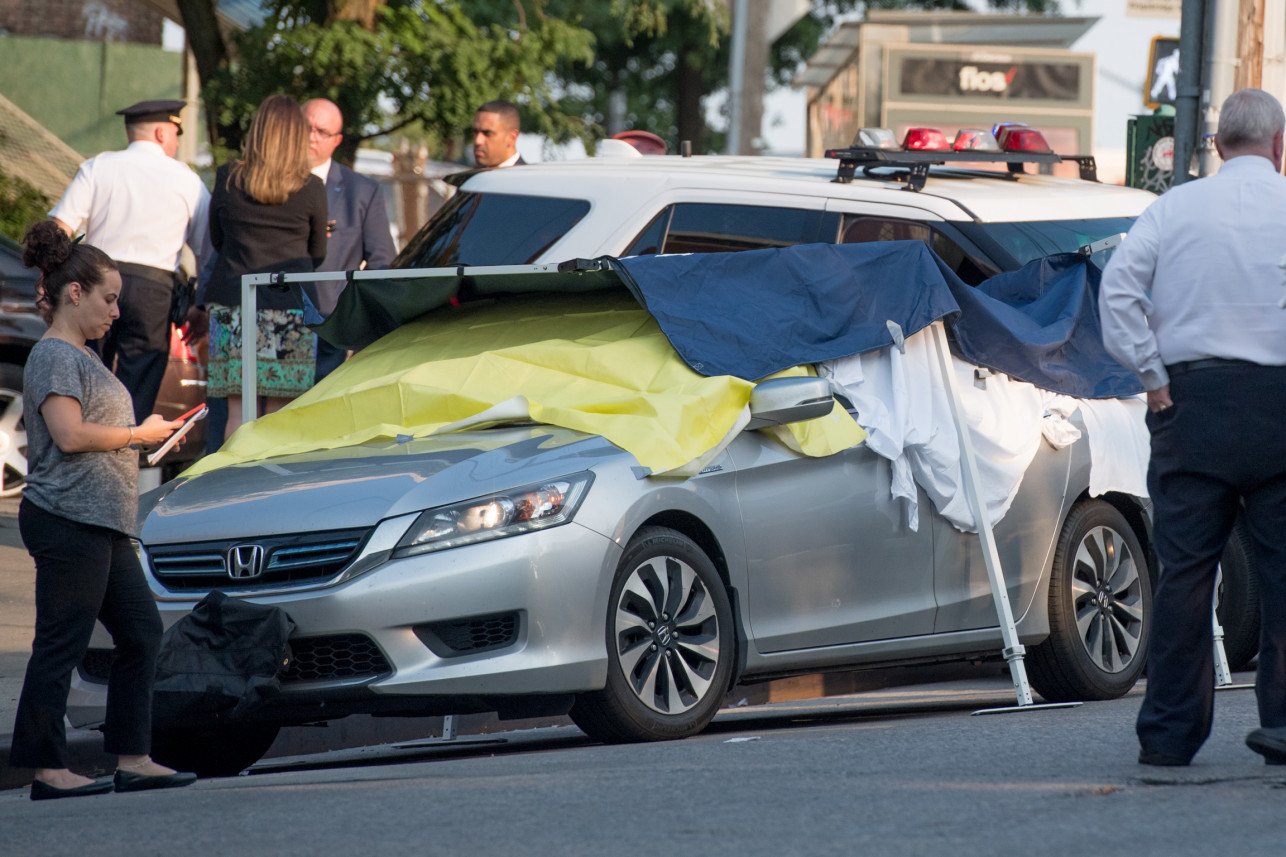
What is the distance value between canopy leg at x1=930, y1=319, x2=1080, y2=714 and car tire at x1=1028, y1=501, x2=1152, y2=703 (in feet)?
1.31

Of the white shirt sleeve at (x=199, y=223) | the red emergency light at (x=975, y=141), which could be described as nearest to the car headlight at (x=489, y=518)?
the red emergency light at (x=975, y=141)

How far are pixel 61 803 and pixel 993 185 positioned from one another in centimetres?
474

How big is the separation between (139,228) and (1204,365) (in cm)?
601

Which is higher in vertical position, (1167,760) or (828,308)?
(828,308)

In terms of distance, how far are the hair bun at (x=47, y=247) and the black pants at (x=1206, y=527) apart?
10.7ft

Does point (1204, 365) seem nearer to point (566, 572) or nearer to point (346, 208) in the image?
point (566, 572)

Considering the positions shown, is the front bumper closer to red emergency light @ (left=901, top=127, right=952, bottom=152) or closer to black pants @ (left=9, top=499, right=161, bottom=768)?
black pants @ (left=9, top=499, right=161, bottom=768)

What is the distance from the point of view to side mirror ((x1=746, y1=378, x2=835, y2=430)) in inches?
287

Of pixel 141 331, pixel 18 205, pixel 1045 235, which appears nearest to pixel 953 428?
pixel 1045 235

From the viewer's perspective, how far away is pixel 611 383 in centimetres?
753

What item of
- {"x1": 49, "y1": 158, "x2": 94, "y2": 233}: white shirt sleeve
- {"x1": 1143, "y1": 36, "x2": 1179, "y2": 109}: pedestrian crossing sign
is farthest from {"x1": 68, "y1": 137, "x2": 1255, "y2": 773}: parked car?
{"x1": 1143, "y1": 36, "x2": 1179, "y2": 109}: pedestrian crossing sign

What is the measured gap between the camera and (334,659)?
21.9ft

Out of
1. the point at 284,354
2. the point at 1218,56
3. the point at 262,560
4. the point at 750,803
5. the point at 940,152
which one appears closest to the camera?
the point at 750,803

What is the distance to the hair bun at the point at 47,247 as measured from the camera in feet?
21.2
